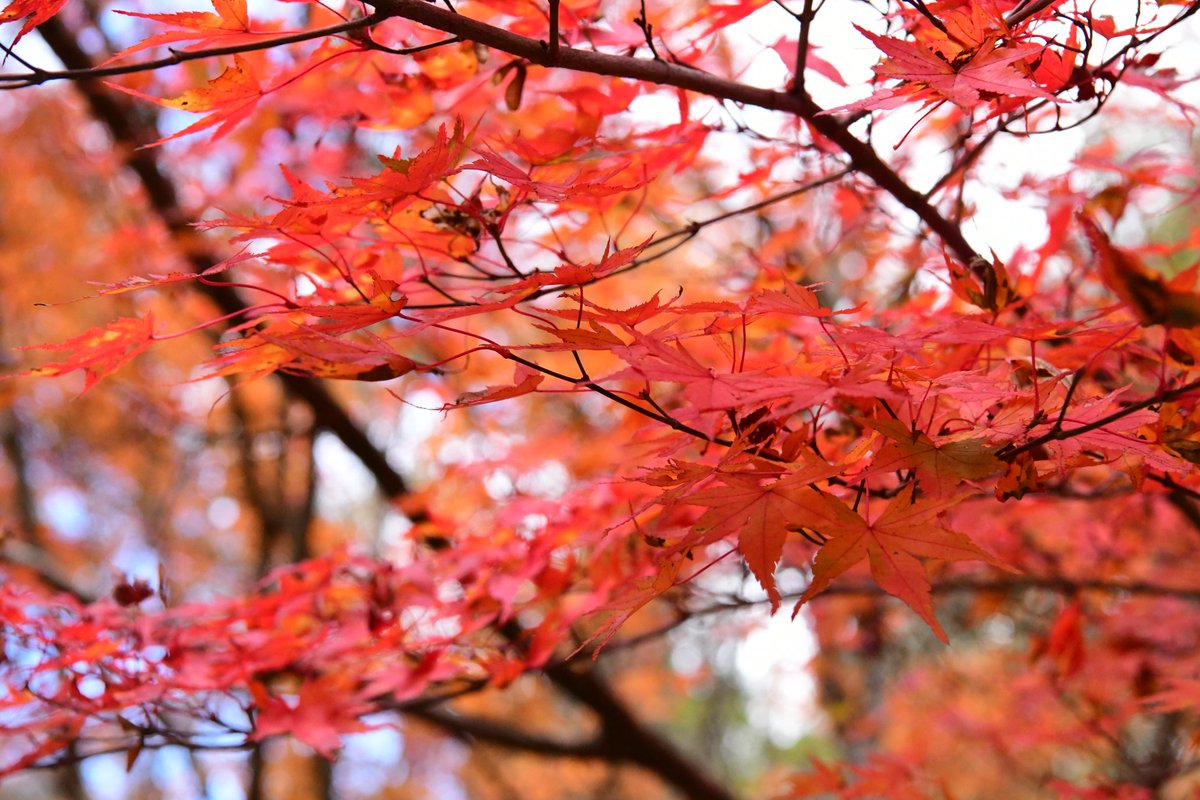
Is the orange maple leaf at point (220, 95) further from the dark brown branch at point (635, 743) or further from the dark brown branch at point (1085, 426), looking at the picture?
the dark brown branch at point (635, 743)

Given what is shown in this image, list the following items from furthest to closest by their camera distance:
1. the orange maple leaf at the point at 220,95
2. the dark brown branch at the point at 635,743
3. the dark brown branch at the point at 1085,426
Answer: the dark brown branch at the point at 635,743 < the orange maple leaf at the point at 220,95 < the dark brown branch at the point at 1085,426

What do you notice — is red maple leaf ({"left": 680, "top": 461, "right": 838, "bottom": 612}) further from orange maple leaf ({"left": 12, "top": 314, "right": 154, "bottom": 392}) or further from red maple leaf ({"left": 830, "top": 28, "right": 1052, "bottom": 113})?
orange maple leaf ({"left": 12, "top": 314, "right": 154, "bottom": 392})

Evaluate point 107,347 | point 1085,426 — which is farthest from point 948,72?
point 107,347

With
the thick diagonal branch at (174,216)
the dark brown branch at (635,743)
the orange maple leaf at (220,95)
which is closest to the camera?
the orange maple leaf at (220,95)

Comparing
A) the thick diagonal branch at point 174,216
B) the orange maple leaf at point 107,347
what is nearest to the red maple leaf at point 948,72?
the orange maple leaf at point 107,347

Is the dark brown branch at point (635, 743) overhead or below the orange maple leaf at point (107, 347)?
below

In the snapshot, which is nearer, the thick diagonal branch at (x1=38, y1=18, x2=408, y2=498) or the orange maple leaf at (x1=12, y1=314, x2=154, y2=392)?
the orange maple leaf at (x1=12, y1=314, x2=154, y2=392)

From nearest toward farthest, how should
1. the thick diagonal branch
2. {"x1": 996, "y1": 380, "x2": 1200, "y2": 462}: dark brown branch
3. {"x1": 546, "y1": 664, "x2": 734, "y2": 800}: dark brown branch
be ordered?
{"x1": 996, "y1": 380, "x2": 1200, "y2": 462}: dark brown branch < the thick diagonal branch < {"x1": 546, "y1": 664, "x2": 734, "y2": 800}: dark brown branch

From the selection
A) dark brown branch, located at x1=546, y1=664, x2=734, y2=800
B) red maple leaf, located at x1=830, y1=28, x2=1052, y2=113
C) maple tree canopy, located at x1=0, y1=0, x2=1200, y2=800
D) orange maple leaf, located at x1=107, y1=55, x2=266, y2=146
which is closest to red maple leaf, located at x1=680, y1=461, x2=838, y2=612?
maple tree canopy, located at x1=0, y1=0, x2=1200, y2=800

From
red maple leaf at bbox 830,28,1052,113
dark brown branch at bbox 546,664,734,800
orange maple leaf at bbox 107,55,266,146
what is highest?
orange maple leaf at bbox 107,55,266,146

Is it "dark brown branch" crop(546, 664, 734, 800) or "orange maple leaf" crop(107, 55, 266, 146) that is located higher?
"orange maple leaf" crop(107, 55, 266, 146)

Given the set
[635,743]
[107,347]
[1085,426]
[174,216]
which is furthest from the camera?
[174,216]

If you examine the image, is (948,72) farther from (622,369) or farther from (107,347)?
(107,347)

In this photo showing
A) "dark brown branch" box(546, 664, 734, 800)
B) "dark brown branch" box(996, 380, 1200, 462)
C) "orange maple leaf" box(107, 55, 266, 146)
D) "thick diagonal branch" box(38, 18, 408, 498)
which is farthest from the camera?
"dark brown branch" box(546, 664, 734, 800)
